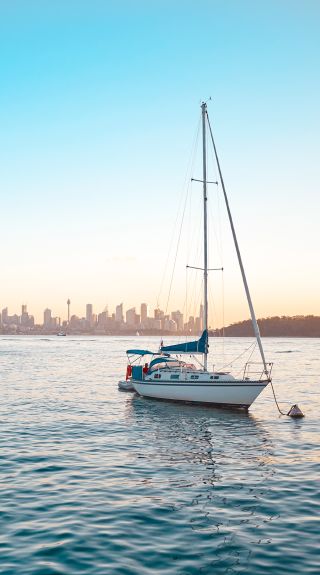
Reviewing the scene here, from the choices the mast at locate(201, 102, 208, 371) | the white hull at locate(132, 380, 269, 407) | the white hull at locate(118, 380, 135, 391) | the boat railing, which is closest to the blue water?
the white hull at locate(132, 380, 269, 407)

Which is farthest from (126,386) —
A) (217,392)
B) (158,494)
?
(158,494)

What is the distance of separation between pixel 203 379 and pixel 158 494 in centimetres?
2024

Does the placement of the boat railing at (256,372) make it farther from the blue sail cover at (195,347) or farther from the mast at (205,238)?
the mast at (205,238)

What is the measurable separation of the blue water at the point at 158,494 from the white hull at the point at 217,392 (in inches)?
60.5

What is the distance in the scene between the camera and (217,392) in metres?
36.9

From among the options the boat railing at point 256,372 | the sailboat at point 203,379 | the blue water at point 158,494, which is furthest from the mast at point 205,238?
the blue water at point 158,494

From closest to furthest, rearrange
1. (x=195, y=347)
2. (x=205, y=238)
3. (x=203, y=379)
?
(x=203, y=379) < (x=195, y=347) < (x=205, y=238)

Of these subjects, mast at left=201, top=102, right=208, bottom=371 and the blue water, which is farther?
mast at left=201, top=102, right=208, bottom=371

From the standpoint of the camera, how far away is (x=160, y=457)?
2322cm

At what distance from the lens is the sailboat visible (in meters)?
36.3

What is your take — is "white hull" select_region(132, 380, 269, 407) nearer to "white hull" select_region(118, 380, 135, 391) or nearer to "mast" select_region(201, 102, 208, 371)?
"mast" select_region(201, 102, 208, 371)

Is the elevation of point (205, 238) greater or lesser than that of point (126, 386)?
greater

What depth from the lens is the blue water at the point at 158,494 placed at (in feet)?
41.4

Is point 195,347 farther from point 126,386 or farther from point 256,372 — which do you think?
point 126,386
